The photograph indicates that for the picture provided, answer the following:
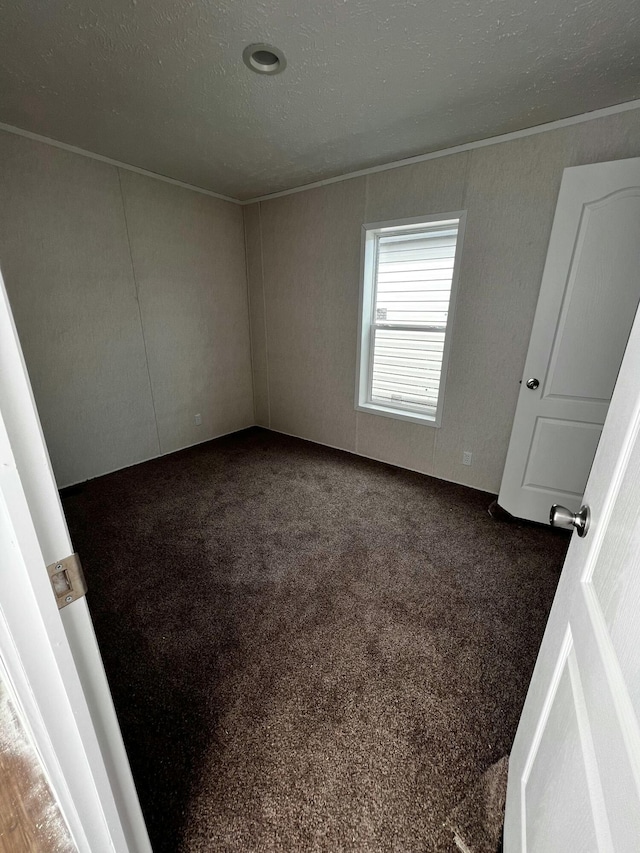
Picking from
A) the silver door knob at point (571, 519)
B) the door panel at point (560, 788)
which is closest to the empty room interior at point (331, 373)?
the door panel at point (560, 788)

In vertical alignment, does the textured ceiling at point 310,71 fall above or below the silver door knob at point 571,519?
above

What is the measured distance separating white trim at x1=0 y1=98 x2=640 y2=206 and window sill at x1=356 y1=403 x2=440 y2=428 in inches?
74.4

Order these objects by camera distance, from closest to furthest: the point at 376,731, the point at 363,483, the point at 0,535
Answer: the point at 0,535 < the point at 376,731 < the point at 363,483

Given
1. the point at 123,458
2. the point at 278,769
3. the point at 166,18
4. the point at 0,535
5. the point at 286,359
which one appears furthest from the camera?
the point at 286,359

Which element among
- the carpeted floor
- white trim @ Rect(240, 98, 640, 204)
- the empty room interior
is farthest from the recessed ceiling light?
the carpeted floor

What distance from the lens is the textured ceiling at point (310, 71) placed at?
1.30 m

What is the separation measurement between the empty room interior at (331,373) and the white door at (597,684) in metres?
0.01

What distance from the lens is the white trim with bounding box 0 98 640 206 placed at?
190cm

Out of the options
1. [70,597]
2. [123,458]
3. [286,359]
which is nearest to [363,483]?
[286,359]

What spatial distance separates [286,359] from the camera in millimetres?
3770

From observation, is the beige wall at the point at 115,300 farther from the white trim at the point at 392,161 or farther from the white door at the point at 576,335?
the white door at the point at 576,335

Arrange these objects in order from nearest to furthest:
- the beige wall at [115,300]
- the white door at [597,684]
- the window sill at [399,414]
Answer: the white door at [597,684], the beige wall at [115,300], the window sill at [399,414]

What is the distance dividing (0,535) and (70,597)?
0.49ft

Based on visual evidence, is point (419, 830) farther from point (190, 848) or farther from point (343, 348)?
point (343, 348)
